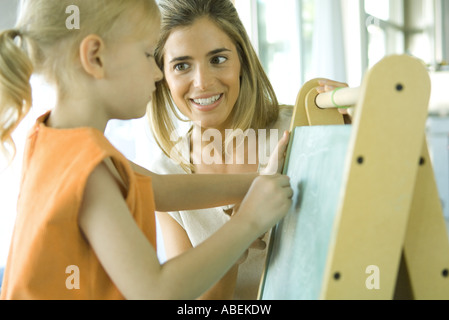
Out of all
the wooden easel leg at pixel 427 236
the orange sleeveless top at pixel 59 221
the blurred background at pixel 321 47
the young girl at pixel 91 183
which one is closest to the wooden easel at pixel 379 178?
the wooden easel leg at pixel 427 236

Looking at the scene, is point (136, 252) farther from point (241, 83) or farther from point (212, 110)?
point (241, 83)

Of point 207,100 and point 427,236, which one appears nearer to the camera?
point 427,236

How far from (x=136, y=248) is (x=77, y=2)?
1.30 feet

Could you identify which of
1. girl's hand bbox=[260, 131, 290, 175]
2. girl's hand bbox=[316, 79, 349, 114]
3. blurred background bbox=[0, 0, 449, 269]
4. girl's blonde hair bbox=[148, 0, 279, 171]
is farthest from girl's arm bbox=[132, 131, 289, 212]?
blurred background bbox=[0, 0, 449, 269]

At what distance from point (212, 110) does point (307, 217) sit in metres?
0.66

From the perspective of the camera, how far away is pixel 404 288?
71 centimetres

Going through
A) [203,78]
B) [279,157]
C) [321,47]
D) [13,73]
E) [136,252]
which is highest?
[321,47]

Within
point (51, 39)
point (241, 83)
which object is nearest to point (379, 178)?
point (51, 39)

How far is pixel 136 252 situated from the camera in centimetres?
67

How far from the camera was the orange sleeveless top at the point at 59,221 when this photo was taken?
0.69m

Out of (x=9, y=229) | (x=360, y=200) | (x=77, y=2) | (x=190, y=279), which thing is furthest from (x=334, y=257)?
(x=9, y=229)

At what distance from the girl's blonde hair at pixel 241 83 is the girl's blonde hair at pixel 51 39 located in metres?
0.58

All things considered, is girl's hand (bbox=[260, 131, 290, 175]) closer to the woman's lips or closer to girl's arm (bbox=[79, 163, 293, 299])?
girl's arm (bbox=[79, 163, 293, 299])

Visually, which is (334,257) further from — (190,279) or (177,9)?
(177,9)
